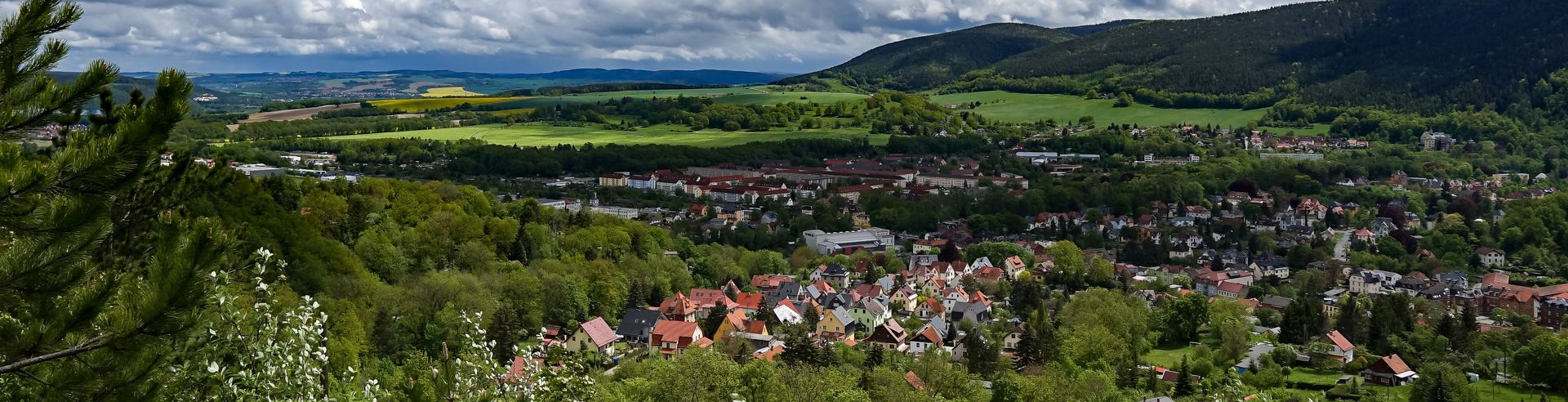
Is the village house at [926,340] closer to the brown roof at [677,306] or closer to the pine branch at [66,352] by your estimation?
the brown roof at [677,306]

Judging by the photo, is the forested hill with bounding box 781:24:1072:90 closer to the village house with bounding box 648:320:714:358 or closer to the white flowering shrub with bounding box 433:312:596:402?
the village house with bounding box 648:320:714:358

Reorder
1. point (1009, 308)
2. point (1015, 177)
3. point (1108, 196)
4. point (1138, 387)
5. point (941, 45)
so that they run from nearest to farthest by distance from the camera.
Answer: point (1138, 387) → point (1009, 308) → point (1108, 196) → point (1015, 177) → point (941, 45)

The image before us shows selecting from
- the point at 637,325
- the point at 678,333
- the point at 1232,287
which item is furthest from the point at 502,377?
the point at 1232,287

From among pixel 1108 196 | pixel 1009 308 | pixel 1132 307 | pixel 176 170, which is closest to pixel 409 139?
pixel 1108 196

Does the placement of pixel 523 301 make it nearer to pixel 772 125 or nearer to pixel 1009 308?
pixel 1009 308

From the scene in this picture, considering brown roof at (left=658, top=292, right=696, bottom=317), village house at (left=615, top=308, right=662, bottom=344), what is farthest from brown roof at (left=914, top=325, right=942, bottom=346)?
village house at (left=615, top=308, right=662, bottom=344)

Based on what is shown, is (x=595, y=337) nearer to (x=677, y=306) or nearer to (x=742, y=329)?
(x=742, y=329)
